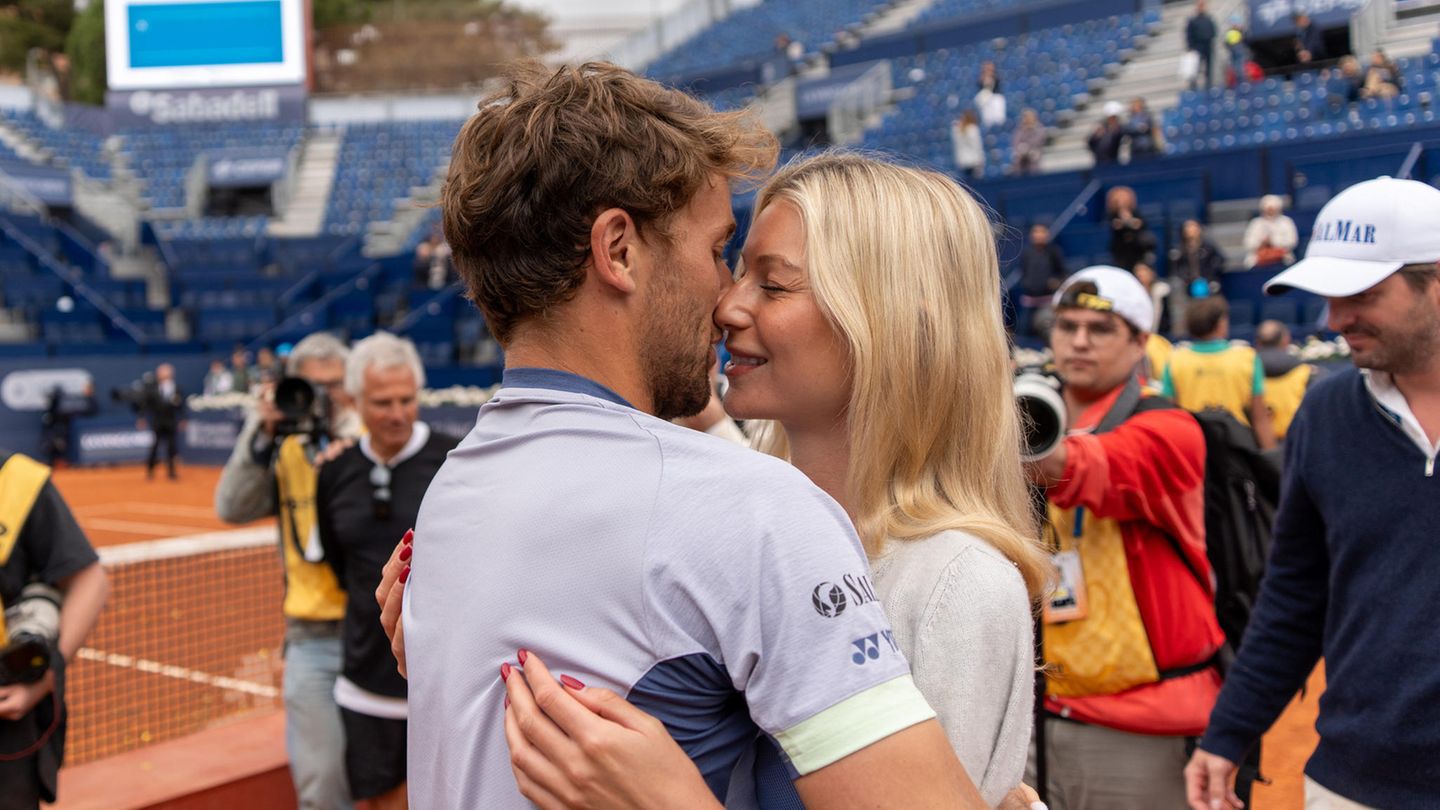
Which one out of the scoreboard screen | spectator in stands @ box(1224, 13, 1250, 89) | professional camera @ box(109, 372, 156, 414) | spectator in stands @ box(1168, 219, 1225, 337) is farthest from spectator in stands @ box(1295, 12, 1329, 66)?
the scoreboard screen

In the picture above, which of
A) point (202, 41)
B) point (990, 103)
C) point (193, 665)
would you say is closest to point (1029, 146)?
point (990, 103)

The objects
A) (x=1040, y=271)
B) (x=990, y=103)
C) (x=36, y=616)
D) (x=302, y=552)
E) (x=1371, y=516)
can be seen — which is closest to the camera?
(x=1371, y=516)

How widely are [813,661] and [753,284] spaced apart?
72cm

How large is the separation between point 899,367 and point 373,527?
297 cm

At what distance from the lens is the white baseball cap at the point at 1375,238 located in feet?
8.32

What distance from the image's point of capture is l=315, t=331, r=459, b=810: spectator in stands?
4152mm

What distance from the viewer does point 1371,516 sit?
252cm

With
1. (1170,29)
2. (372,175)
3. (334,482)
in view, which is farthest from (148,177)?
(334,482)

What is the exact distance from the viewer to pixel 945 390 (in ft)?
5.62

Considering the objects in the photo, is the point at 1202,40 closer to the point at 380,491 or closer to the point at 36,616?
the point at 380,491

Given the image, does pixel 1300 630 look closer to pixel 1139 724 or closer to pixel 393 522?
pixel 1139 724

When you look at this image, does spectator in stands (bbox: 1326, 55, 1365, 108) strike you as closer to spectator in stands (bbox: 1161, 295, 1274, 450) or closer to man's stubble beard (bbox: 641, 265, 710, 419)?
spectator in stands (bbox: 1161, 295, 1274, 450)

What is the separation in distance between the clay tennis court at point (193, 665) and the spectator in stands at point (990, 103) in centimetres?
1454

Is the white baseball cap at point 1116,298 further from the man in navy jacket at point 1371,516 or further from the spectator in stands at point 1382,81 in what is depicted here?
the spectator in stands at point 1382,81
